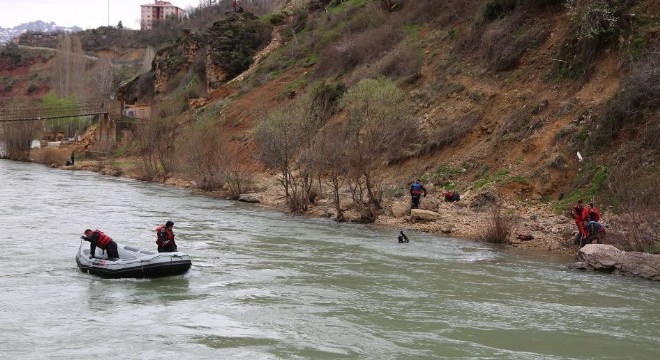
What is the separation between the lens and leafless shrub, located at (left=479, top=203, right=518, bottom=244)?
25641mm

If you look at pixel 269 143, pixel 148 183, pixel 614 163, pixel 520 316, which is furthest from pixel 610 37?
pixel 148 183

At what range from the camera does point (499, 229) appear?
2561cm

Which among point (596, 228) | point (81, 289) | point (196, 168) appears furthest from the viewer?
point (196, 168)

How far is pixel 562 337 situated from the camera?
579 inches

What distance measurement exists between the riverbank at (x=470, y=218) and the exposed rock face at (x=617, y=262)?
2621 mm

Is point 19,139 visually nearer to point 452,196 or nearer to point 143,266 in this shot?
point 452,196

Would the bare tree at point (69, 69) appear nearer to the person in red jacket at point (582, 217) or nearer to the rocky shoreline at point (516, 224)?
the rocky shoreline at point (516, 224)

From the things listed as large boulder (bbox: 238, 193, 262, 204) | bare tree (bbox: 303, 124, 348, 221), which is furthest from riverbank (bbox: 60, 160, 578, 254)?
bare tree (bbox: 303, 124, 348, 221)

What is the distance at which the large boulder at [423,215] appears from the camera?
29016 millimetres

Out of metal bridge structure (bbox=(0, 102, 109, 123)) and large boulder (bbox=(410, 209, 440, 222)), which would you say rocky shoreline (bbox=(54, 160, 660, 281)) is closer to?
large boulder (bbox=(410, 209, 440, 222))

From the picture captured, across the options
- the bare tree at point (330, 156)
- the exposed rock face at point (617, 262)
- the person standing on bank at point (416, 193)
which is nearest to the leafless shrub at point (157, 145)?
the bare tree at point (330, 156)

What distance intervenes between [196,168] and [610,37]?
77.9ft

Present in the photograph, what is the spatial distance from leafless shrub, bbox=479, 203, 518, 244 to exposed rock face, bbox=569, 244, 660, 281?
13.6 ft

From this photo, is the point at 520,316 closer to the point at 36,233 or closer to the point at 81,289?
the point at 81,289
